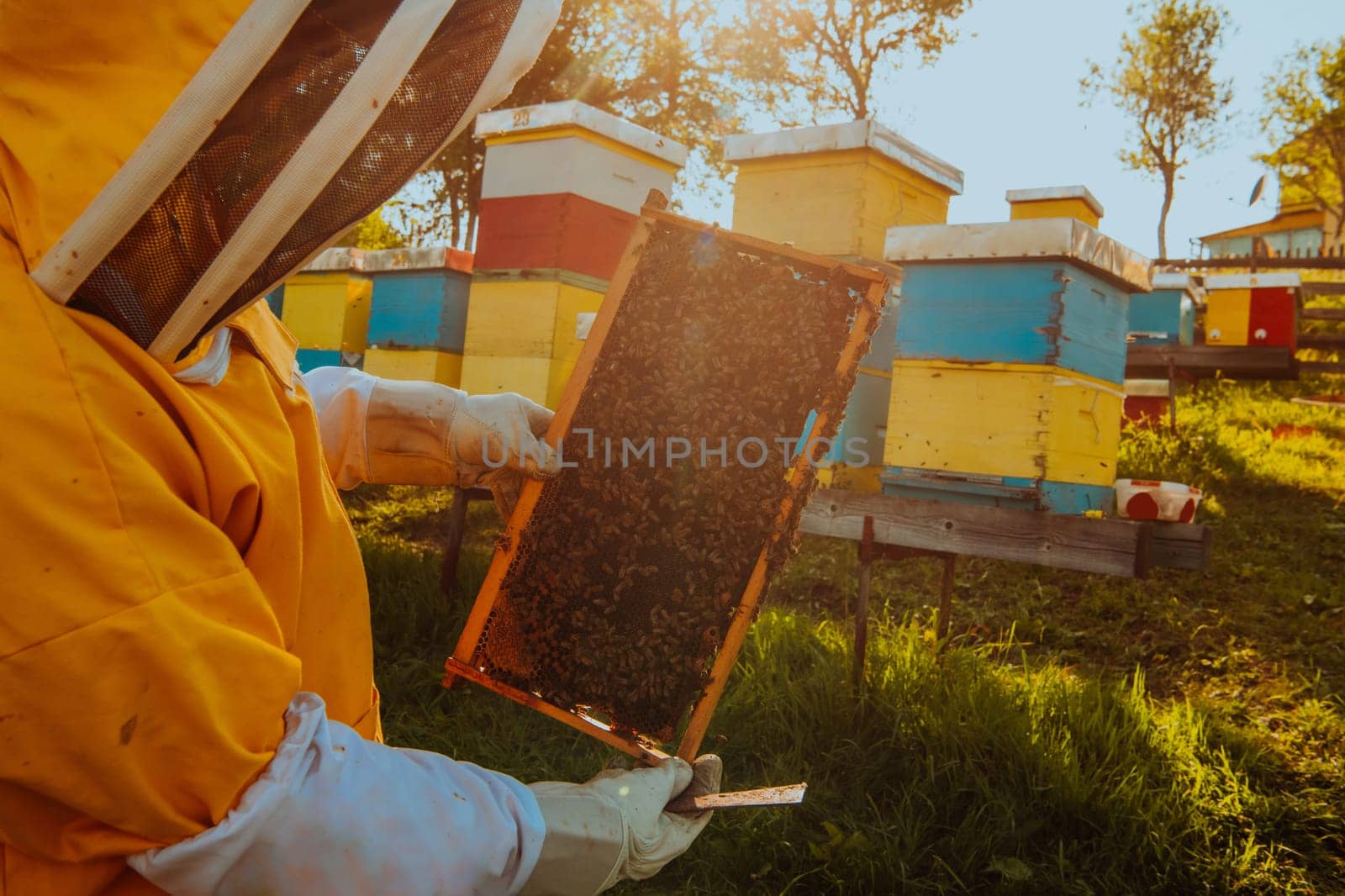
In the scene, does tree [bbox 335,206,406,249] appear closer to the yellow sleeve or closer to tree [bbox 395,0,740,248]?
tree [bbox 395,0,740,248]

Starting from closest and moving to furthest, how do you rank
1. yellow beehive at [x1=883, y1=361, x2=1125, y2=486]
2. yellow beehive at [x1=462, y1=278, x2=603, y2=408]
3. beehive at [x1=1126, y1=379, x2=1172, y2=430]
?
yellow beehive at [x1=883, y1=361, x2=1125, y2=486] → yellow beehive at [x1=462, y1=278, x2=603, y2=408] → beehive at [x1=1126, y1=379, x2=1172, y2=430]

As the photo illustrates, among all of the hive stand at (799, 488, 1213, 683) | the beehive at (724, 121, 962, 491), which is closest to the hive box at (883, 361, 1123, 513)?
the hive stand at (799, 488, 1213, 683)

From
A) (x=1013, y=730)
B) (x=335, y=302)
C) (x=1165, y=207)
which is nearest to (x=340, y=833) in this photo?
(x=1013, y=730)

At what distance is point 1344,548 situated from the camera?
5750 mm

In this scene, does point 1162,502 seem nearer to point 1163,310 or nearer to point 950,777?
point 950,777

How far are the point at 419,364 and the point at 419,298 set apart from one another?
0.45 metres

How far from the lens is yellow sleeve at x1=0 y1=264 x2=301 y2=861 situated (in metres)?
0.89

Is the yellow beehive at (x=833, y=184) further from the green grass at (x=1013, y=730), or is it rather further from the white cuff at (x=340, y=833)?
the white cuff at (x=340, y=833)

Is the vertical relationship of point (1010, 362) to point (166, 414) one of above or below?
above

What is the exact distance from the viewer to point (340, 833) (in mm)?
1036

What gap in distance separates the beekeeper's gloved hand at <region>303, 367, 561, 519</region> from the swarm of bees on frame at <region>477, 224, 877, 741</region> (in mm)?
145

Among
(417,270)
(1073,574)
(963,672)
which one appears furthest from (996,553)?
(417,270)

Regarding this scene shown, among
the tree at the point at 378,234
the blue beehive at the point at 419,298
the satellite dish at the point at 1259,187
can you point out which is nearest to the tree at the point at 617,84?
the tree at the point at 378,234

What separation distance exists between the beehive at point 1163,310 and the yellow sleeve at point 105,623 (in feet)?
34.1
